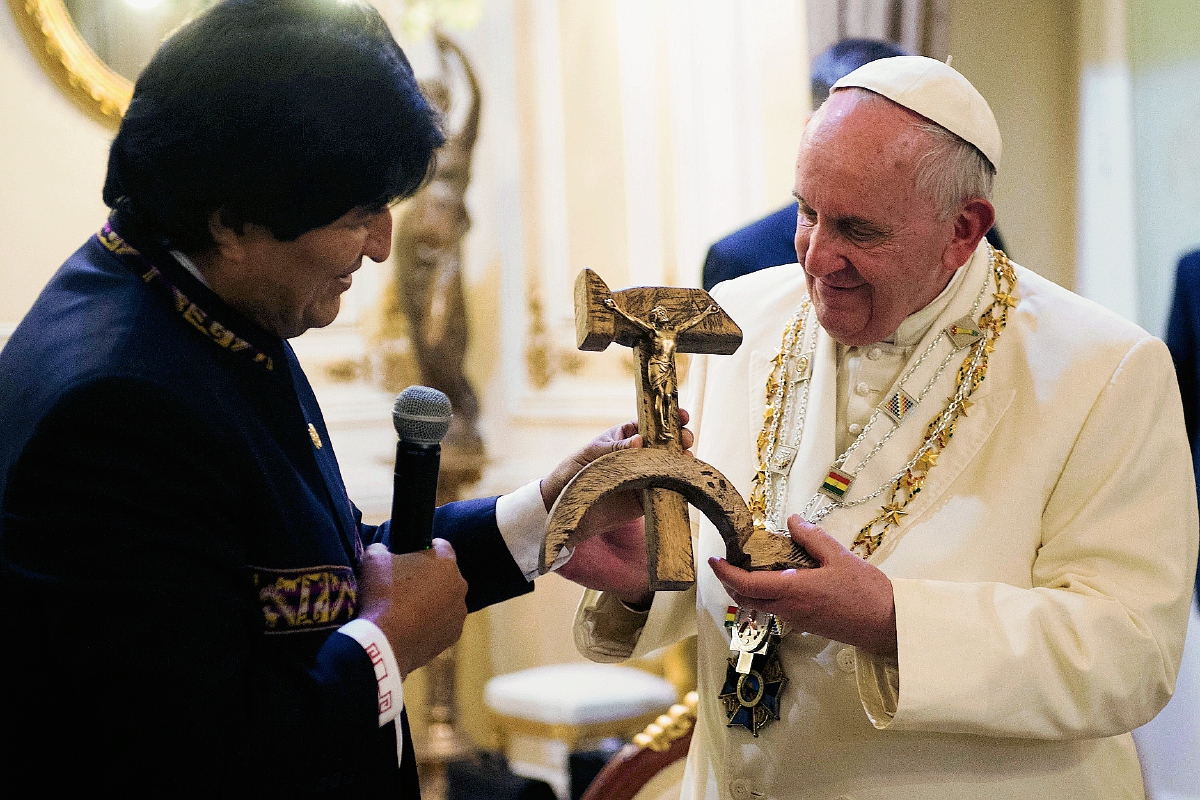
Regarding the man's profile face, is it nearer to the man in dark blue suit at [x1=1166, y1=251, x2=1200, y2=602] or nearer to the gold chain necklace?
the gold chain necklace

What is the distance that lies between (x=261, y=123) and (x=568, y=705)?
12.3 ft

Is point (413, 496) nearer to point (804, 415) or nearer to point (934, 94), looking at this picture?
point (804, 415)

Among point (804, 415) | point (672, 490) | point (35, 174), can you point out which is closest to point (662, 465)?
point (672, 490)

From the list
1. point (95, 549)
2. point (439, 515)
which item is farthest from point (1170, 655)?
point (95, 549)

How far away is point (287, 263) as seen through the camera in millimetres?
1603

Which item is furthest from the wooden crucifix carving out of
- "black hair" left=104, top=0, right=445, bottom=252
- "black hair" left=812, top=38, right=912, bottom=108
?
"black hair" left=812, top=38, right=912, bottom=108

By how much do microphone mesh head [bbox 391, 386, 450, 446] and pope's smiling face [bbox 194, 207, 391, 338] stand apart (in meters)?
0.21

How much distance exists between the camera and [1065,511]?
79.7 inches

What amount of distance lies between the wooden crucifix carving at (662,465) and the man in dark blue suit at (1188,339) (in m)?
2.77

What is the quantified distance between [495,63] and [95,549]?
Result: 414 cm

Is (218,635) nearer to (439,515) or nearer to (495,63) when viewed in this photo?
(439,515)

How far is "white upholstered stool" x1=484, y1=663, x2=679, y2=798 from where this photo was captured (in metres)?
4.84

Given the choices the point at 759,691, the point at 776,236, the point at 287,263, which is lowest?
the point at 759,691

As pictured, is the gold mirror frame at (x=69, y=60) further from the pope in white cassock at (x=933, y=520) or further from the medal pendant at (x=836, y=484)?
the medal pendant at (x=836, y=484)
